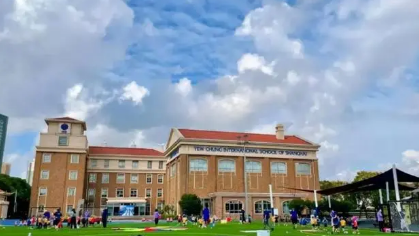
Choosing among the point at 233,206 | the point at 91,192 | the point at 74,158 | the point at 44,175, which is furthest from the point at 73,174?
the point at 233,206

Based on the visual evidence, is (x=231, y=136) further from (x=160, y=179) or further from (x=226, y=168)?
(x=160, y=179)

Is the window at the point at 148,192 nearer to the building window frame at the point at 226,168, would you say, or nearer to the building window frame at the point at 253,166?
the building window frame at the point at 226,168

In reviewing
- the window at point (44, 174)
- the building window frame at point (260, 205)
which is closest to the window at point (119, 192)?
the window at point (44, 174)

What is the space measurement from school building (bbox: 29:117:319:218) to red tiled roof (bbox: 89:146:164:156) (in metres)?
0.37

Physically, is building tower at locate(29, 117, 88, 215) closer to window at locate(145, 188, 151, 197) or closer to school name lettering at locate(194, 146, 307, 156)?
window at locate(145, 188, 151, 197)

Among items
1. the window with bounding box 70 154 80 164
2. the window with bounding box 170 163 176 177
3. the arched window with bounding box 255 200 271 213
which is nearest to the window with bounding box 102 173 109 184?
the window with bounding box 70 154 80 164

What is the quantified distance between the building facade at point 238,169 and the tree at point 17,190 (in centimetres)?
3134

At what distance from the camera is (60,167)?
209ft

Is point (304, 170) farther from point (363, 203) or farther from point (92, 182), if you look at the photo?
point (92, 182)

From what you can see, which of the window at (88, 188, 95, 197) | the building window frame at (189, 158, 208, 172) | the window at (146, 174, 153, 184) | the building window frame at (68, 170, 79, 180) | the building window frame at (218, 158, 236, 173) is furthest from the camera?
the window at (146, 174, 153, 184)

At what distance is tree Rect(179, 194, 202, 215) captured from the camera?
51812mm

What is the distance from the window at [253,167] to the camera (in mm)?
60719

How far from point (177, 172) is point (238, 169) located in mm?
9550

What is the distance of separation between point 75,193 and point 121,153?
497 inches
